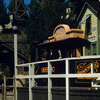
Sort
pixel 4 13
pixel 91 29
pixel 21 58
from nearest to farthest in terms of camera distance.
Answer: pixel 91 29
pixel 21 58
pixel 4 13

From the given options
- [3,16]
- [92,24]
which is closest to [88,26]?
[92,24]

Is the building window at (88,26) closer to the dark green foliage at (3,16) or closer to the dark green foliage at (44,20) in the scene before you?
the dark green foliage at (44,20)

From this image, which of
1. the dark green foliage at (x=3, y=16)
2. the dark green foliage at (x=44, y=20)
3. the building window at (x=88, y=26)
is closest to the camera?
the building window at (x=88, y=26)

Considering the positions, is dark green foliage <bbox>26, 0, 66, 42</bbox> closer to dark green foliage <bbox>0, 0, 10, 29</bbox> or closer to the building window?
the building window

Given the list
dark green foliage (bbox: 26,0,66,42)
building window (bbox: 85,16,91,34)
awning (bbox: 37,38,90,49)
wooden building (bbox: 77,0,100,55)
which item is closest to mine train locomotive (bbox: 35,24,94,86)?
awning (bbox: 37,38,90,49)

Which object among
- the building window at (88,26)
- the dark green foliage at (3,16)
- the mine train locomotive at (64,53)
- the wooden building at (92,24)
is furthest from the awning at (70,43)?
the dark green foliage at (3,16)

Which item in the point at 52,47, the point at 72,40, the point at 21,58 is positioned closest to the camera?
the point at 72,40

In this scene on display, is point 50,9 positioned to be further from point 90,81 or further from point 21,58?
point 90,81

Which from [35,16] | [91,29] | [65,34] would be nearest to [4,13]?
[35,16]

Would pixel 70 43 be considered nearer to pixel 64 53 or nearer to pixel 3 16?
pixel 64 53

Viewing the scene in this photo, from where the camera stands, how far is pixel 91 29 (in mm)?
23406

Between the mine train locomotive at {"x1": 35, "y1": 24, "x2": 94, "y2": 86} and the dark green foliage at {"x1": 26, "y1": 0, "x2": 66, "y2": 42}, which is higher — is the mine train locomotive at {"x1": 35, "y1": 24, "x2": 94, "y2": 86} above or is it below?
below

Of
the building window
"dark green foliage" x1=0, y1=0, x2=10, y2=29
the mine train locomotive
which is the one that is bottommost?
the mine train locomotive

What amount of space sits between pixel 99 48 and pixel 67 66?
12492 millimetres
